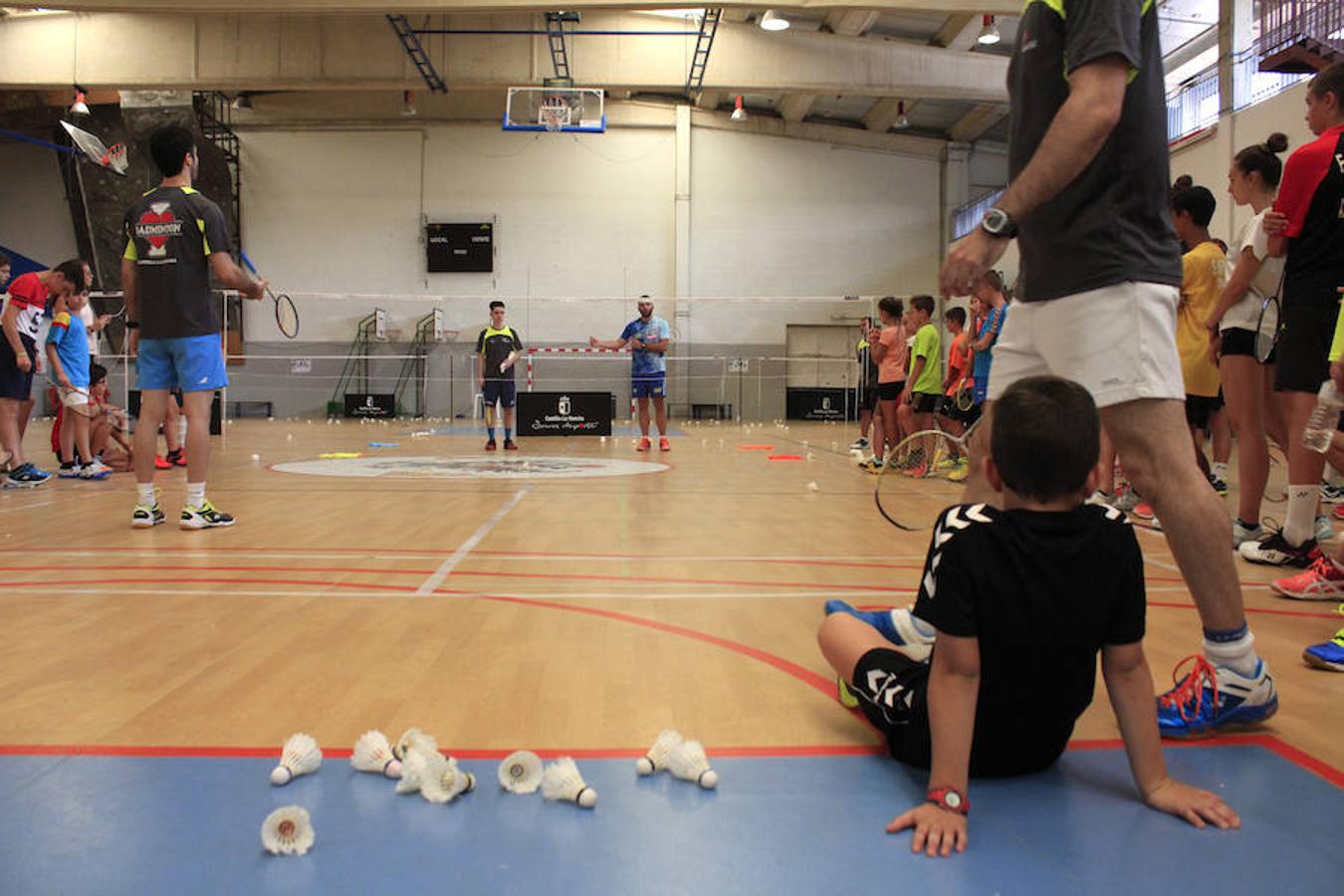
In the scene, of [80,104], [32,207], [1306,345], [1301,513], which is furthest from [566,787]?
[32,207]

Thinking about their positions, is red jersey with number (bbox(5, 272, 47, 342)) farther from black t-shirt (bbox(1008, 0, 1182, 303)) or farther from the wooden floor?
black t-shirt (bbox(1008, 0, 1182, 303))

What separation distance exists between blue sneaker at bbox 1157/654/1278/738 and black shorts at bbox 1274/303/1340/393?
6.64 feet

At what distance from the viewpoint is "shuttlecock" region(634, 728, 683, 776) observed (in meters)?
1.56

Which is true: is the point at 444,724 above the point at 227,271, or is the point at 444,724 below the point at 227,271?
below

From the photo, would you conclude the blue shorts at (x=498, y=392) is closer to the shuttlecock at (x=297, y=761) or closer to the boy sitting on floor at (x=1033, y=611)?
the shuttlecock at (x=297, y=761)

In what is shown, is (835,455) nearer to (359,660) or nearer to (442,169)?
(359,660)

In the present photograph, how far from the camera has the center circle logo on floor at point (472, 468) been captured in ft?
24.0

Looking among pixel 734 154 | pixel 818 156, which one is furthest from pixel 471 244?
pixel 818 156

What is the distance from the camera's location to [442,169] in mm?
21297

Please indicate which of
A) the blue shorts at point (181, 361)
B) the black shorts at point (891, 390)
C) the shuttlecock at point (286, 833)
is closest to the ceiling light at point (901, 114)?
the black shorts at point (891, 390)

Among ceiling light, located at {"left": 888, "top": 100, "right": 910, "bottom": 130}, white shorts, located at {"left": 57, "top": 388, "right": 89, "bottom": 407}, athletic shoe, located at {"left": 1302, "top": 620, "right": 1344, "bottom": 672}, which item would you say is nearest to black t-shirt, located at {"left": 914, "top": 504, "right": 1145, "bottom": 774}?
athletic shoe, located at {"left": 1302, "top": 620, "right": 1344, "bottom": 672}

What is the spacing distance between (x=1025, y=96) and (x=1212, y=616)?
1.19 metres

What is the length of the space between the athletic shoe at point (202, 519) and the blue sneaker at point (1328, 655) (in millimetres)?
4482

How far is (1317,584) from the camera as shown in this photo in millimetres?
2982
